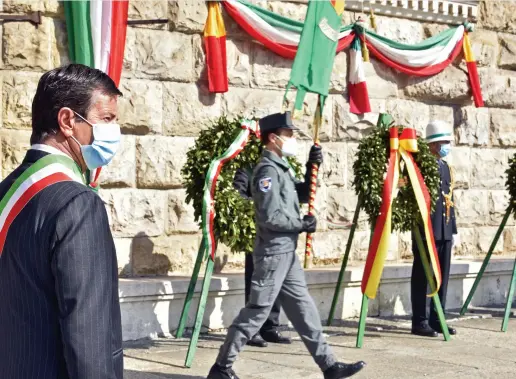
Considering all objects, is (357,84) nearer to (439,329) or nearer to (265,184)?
(439,329)

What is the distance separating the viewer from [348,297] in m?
10.1

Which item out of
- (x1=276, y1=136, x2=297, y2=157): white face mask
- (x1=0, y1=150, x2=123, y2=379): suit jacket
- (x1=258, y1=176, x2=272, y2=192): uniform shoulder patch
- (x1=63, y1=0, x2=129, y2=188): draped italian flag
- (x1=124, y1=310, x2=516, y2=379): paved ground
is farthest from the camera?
(x1=63, y1=0, x2=129, y2=188): draped italian flag

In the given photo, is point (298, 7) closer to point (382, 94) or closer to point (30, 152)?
A: point (382, 94)

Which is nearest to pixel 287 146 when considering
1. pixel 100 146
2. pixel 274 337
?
pixel 274 337

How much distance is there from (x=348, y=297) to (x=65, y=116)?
7.54 meters

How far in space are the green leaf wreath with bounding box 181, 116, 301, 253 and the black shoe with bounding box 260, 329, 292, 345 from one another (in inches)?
37.8

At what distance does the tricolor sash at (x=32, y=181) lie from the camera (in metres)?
2.76

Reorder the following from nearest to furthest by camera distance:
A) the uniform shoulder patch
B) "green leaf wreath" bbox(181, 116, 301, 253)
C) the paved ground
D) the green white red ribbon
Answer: the uniform shoulder patch
the paved ground
"green leaf wreath" bbox(181, 116, 301, 253)
the green white red ribbon

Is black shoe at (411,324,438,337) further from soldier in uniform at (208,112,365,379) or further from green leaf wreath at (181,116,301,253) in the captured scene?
soldier in uniform at (208,112,365,379)

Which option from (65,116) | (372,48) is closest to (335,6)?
(372,48)

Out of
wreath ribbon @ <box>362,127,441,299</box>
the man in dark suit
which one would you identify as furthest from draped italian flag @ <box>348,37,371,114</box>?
the man in dark suit

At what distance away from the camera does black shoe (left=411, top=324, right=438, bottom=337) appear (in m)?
9.26

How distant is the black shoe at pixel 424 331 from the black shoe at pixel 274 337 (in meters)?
1.34

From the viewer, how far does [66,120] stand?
288 centimetres
